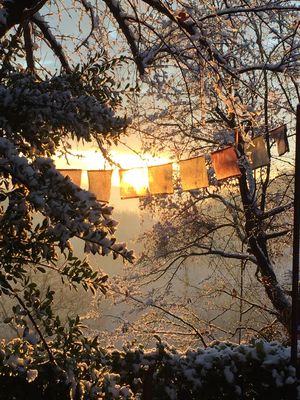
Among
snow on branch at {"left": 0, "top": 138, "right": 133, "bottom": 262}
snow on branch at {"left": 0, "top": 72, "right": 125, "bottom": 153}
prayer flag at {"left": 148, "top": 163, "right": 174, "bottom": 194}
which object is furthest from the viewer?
prayer flag at {"left": 148, "top": 163, "right": 174, "bottom": 194}

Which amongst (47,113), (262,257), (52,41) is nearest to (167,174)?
(52,41)

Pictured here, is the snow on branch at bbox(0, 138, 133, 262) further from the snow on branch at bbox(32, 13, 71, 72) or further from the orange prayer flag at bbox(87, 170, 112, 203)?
the orange prayer flag at bbox(87, 170, 112, 203)

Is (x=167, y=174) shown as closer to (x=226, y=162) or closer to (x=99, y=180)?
(x=226, y=162)

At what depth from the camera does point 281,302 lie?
7137mm

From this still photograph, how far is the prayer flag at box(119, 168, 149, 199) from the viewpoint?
599 centimetres

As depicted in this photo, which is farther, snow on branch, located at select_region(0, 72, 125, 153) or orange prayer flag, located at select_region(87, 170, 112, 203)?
orange prayer flag, located at select_region(87, 170, 112, 203)

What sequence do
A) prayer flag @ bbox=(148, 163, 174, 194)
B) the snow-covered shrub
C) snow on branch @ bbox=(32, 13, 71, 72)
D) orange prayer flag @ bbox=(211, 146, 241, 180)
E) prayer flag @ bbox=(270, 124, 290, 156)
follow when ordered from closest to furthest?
the snow-covered shrub
snow on branch @ bbox=(32, 13, 71, 72)
orange prayer flag @ bbox=(211, 146, 241, 180)
prayer flag @ bbox=(148, 163, 174, 194)
prayer flag @ bbox=(270, 124, 290, 156)

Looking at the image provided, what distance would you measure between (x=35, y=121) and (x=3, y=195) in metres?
0.47

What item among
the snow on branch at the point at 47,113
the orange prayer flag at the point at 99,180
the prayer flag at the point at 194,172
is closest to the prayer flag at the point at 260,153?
the prayer flag at the point at 194,172

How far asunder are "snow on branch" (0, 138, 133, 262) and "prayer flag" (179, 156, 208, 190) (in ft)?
13.1

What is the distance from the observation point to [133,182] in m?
6.04

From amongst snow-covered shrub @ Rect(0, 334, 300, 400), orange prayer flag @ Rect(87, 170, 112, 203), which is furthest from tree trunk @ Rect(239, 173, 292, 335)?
snow-covered shrub @ Rect(0, 334, 300, 400)

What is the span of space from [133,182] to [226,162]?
1368 mm

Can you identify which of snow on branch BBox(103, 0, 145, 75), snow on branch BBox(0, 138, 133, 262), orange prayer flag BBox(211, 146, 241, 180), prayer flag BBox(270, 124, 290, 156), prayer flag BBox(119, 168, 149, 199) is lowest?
snow on branch BBox(0, 138, 133, 262)
